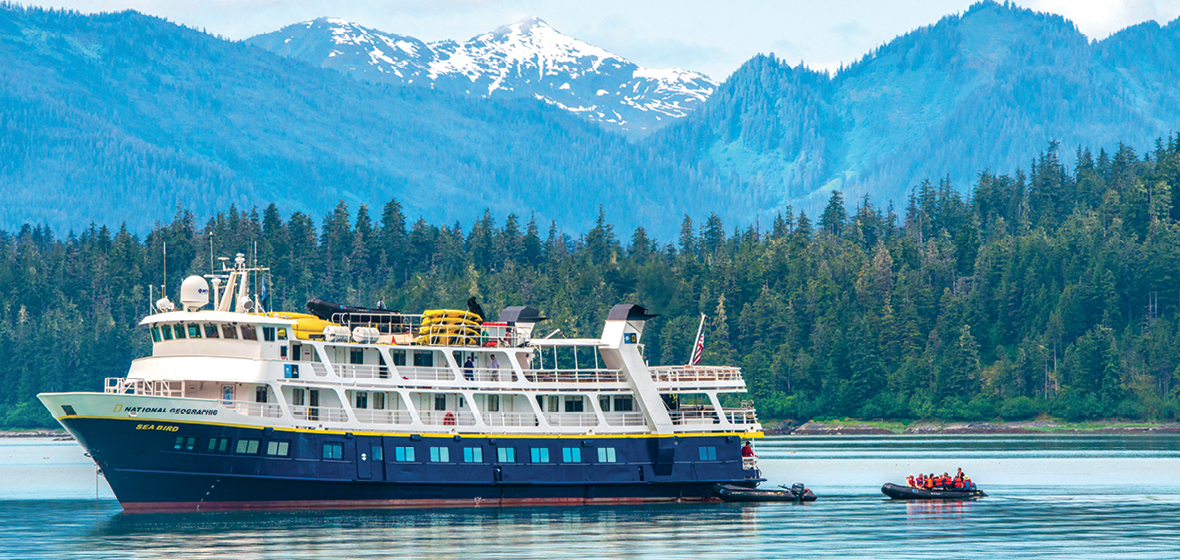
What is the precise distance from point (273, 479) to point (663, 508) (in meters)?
16.0

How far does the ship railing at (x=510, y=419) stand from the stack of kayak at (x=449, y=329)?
3267 mm

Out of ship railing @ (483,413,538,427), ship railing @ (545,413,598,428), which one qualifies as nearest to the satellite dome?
ship railing @ (483,413,538,427)

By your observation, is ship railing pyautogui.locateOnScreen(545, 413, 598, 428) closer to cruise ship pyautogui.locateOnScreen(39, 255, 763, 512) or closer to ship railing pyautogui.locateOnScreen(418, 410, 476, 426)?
cruise ship pyautogui.locateOnScreen(39, 255, 763, 512)

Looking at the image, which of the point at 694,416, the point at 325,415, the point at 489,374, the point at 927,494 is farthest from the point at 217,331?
the point at 927,494

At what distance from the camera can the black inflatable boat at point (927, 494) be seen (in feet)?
220

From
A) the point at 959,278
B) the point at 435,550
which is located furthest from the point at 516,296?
the point at 435,550

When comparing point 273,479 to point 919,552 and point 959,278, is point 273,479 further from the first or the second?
point 959,278

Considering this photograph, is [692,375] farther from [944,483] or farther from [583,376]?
[944,483]

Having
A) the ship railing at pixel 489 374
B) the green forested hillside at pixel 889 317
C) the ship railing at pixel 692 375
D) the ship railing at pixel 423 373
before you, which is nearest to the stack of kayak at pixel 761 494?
the ship railing at pixel 692 375

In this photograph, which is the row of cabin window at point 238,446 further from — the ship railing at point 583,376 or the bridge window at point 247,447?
the ship railing at point 583,376

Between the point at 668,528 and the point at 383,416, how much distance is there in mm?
12629

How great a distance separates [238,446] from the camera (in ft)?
184

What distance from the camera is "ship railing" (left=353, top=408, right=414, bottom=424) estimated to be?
59.3m

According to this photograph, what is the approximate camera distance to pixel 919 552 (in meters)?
49.2
